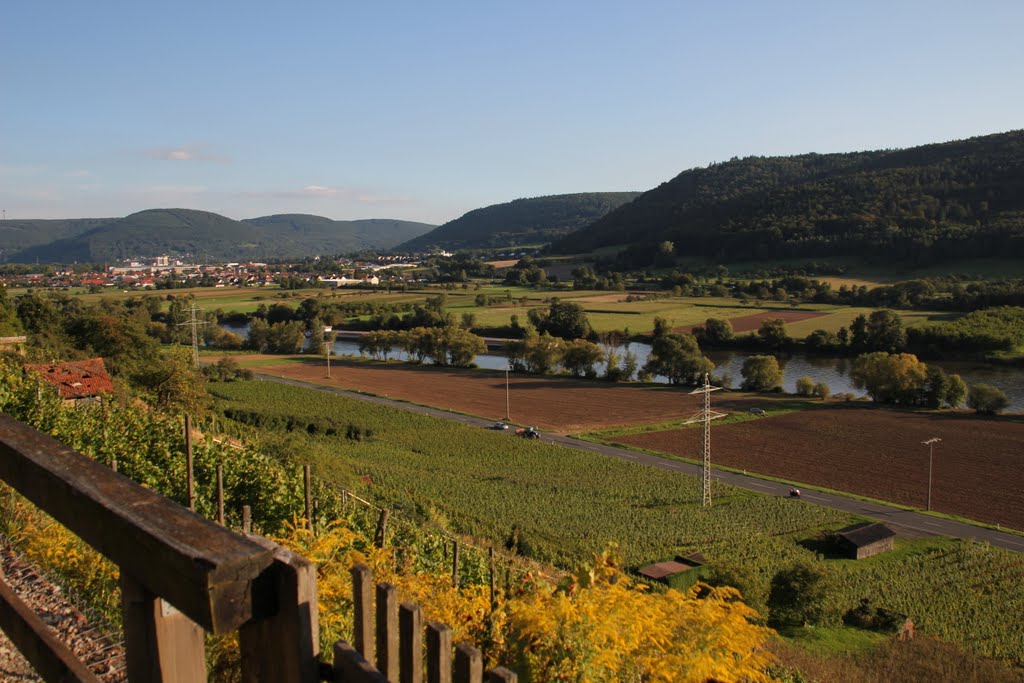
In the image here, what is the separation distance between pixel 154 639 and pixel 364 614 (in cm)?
39

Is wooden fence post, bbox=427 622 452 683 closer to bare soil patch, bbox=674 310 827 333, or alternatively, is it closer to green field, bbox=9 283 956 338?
green field, bbox=9 283 956 338

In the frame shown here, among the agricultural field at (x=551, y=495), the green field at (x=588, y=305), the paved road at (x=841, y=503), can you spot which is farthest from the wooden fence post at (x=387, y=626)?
the green field at (x=588, y=305)

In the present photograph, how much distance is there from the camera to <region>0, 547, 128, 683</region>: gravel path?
2.96 metres

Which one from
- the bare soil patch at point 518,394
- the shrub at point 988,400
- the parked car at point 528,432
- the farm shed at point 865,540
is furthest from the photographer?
the bare soil patch at point 518,394

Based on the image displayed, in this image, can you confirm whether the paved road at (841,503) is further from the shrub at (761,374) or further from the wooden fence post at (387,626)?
the wooden fence post at (387,626)

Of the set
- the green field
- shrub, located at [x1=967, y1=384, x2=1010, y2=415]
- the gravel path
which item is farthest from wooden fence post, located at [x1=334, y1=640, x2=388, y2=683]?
the green field

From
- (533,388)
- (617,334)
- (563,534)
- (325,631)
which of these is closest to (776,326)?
(617,334)

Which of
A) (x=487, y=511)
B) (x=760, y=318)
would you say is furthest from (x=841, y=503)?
(x=760, y=318)

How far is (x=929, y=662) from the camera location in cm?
1716

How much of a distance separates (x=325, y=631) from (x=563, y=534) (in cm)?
2131

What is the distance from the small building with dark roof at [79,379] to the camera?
20.9m

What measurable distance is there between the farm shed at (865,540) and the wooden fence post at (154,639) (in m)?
27.5

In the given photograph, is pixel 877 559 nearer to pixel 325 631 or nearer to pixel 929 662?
pixel 929 662

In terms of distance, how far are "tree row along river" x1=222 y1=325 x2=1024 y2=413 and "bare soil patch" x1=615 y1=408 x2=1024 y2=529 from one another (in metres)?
7.95
